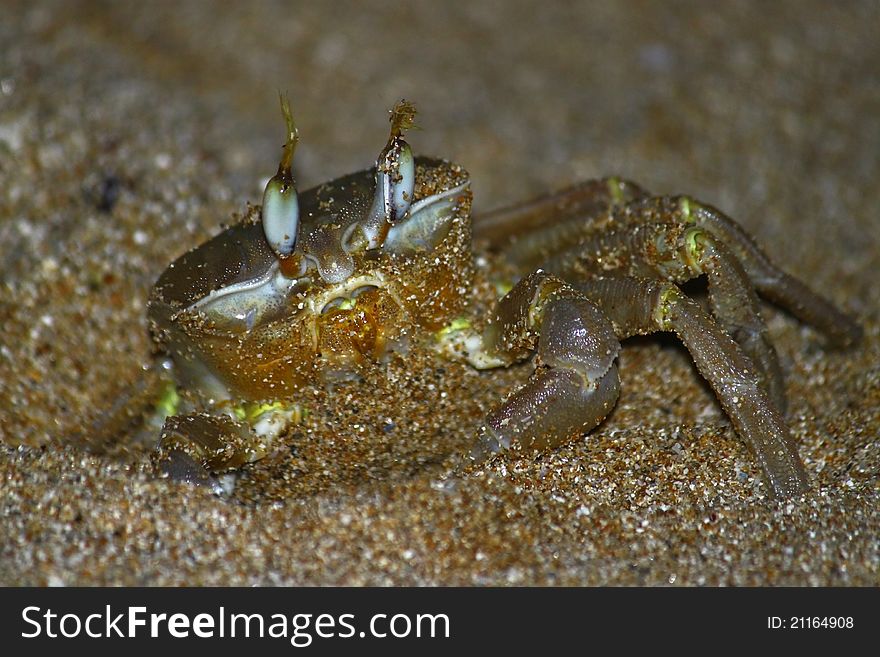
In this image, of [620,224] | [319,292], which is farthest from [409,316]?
[620,224]

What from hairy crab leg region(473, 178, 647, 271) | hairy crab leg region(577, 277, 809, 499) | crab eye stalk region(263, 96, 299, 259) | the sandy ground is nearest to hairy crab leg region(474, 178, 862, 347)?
hairy crab leg region(473, 178, 647, 271)

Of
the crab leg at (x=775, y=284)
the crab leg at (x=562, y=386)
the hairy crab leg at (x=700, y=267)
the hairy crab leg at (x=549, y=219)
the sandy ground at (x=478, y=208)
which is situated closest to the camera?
the sandy ground at (x=478, y=208)

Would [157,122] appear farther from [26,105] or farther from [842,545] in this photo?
[842,545]

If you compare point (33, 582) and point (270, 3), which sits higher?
point (270, 3)

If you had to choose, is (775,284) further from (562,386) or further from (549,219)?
(562,386)

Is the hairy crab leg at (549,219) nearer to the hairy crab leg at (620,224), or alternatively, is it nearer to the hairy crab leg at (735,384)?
the hairy crab leg at (620,224)

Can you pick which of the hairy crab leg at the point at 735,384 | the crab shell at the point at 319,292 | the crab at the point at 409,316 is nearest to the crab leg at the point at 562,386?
the crab at the point at 409,316

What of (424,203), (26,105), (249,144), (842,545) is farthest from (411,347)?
(26,105)

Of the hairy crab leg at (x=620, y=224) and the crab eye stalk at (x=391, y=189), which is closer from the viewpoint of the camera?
the crab eye stalk at (x=391, y=189)

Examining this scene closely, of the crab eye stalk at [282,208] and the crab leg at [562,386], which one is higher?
the crab eye stalk at [282,208]
